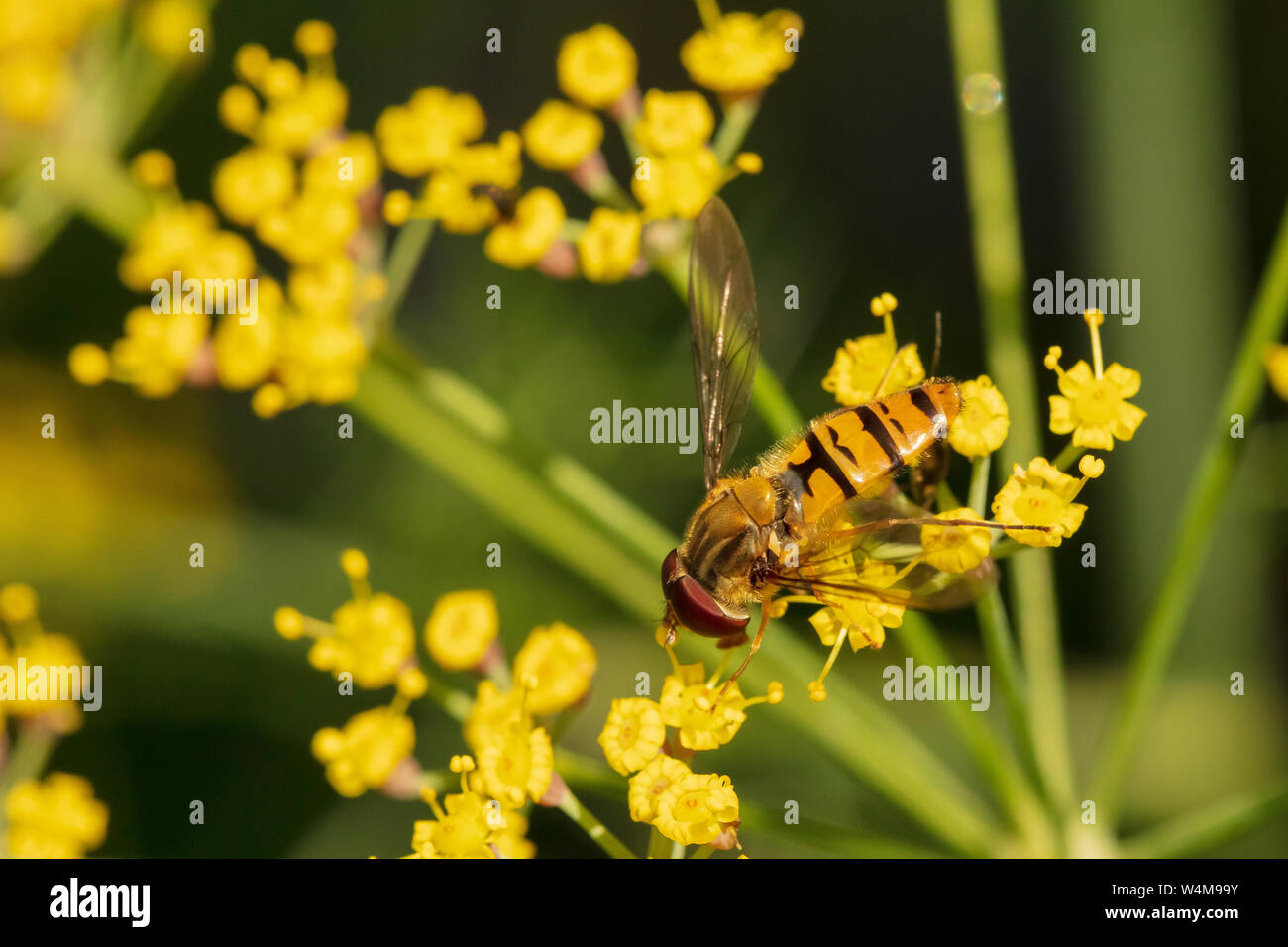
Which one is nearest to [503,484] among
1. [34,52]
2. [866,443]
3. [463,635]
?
[463,635]

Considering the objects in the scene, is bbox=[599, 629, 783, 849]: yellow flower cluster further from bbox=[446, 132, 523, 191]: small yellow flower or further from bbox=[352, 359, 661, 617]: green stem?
bbox=[446, 132, 523, 191]: small yellow flower

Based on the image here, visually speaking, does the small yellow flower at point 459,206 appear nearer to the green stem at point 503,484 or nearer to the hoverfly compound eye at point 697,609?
the green stem at point 503,484

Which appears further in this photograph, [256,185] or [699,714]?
[256,185]

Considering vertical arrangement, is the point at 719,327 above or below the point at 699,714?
above

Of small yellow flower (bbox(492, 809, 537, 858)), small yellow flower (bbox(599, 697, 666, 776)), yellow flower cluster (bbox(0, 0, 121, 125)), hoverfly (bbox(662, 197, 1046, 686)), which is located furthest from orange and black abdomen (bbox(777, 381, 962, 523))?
yellow flower cluster (bbox(0, 0, 121, 125))

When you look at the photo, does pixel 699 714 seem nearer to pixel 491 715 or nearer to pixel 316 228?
pixel 491 715

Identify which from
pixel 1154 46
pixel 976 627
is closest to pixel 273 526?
pixel 976 627
